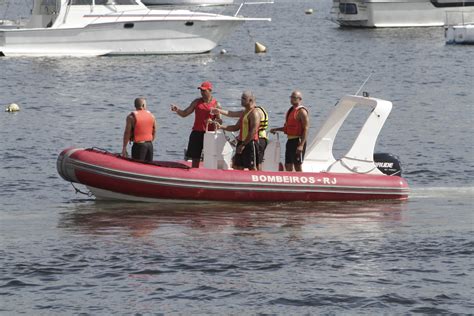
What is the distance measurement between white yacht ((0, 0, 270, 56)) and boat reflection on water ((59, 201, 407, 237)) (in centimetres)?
2731

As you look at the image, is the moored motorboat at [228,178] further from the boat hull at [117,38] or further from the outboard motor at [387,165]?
the boat hull at [117,38]

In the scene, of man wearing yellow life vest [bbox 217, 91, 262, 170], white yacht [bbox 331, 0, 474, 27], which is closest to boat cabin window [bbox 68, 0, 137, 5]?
white yacht [bbox 331, 0, 474, 27]

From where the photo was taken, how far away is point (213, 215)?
19984 millimetres

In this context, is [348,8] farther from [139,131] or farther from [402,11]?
[139,131]

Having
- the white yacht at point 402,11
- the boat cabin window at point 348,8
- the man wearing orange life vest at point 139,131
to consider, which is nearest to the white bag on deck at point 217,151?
the man wearing orange life vest at point 139,131

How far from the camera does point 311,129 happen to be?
31562 mm

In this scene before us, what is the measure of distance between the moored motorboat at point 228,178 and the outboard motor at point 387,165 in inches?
0.7

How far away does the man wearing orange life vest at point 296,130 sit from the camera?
67.4 feet

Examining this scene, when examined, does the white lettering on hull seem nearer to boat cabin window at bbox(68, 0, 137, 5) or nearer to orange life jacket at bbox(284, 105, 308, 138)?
orange life jacket at bbox(284, 105, 308, 138)

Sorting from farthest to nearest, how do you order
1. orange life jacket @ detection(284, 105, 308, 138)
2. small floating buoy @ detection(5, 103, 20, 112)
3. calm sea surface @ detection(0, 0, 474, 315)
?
small floating buoy @ detection(5, 103, 20, 112)
orange life jacket @ detection(284, 105, 308, 138)
calm sea surface @ detection(0, 0, 474, 315)

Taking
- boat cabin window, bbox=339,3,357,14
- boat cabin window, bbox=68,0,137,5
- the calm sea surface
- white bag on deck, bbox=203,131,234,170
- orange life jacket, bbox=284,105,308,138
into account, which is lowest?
the calm sea surface

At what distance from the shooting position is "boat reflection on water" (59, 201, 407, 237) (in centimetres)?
1915

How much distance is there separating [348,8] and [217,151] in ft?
168

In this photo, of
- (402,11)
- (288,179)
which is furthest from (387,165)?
(402,11)
